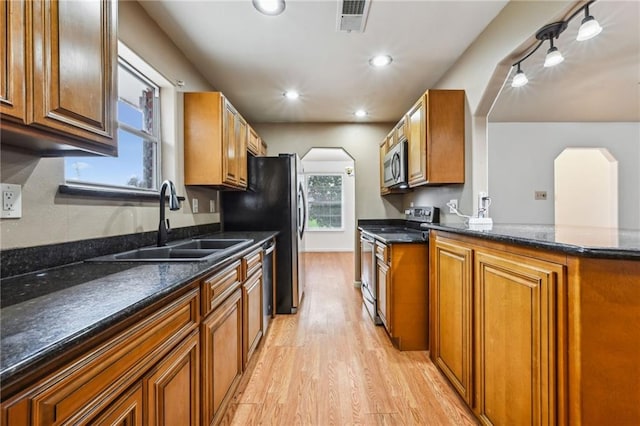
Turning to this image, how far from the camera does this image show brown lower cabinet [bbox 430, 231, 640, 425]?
36.1 inches

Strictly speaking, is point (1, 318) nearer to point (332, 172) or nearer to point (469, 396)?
point (469, 396)

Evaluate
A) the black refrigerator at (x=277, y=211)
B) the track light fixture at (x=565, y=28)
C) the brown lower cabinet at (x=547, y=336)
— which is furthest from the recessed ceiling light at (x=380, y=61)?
the brown lower cabinet at (x=547, y=336)

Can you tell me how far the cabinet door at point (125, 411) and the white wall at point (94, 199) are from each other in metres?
0.75

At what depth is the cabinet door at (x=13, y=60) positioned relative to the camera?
76 centimetres

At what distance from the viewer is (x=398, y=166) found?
10.2 ft

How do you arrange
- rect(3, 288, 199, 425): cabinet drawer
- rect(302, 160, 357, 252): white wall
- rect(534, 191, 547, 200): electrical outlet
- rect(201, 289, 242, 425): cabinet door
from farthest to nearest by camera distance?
rect(302, 160, 357, 252): white wall, rect(534, 191, 547, 200): electrical outlet, rect(201, 289, 242, 425): cabinet door, rect(3, 288, 199, 425): cabinet drawer

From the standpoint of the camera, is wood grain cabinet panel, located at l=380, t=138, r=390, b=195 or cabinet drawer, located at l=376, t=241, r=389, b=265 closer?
cabinet drawer, located at l=376, t=241, r=389, b=265

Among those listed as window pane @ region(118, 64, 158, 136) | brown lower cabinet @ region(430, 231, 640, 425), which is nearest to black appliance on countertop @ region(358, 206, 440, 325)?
brown lower cabinet @ region(430, 231, 640, 425)

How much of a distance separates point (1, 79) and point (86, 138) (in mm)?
274

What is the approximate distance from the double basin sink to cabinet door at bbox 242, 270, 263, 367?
0.30 metres

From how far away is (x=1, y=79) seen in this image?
751 mm

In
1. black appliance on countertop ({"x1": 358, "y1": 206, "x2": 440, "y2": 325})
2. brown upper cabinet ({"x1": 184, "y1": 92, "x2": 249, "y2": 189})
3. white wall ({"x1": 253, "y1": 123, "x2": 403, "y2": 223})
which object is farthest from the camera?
white wall ({"x1": 253, "y1": 123, "x2": 403, "y2": 223})

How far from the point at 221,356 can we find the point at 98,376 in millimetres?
867

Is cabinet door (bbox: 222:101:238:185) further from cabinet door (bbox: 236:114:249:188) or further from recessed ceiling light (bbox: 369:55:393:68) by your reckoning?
recessed ceiling light (bbox: 369:55:393:68)
